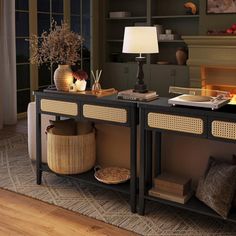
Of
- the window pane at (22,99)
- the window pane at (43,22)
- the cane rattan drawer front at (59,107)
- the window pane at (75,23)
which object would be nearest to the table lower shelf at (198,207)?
the cane rattan drawer front at (59,107)

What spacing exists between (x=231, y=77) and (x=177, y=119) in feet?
14.1

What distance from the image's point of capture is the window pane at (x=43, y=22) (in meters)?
6.71

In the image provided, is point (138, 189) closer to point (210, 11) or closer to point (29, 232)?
point (29, 232)

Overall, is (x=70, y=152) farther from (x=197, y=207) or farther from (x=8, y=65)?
(x=8, y=65)

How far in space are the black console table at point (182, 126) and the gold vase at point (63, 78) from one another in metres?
0.79

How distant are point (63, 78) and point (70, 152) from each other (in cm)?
60

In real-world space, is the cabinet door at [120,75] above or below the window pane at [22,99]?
above

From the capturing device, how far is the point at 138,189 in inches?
116

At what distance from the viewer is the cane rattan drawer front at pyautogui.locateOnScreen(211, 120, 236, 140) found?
2393 mm

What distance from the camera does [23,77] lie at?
6547 millimetres

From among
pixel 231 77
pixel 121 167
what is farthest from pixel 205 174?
pixel 231 77

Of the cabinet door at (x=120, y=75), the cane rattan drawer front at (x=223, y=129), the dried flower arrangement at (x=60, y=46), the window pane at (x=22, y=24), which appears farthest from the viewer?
the cabinet door at (x=120, y=75)

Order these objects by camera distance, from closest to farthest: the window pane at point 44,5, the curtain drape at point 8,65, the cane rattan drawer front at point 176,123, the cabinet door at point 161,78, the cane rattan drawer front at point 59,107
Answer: the cane rattan drawer front at point 176,123 < the cane rattan drawer front at point 59,107 < the curtain drape at point 8,65 < the window pane at point 44,5 < the cabinet door at point 161,78

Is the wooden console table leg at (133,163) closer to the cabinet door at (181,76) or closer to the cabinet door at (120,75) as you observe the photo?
the cabinet door at (181,76)
